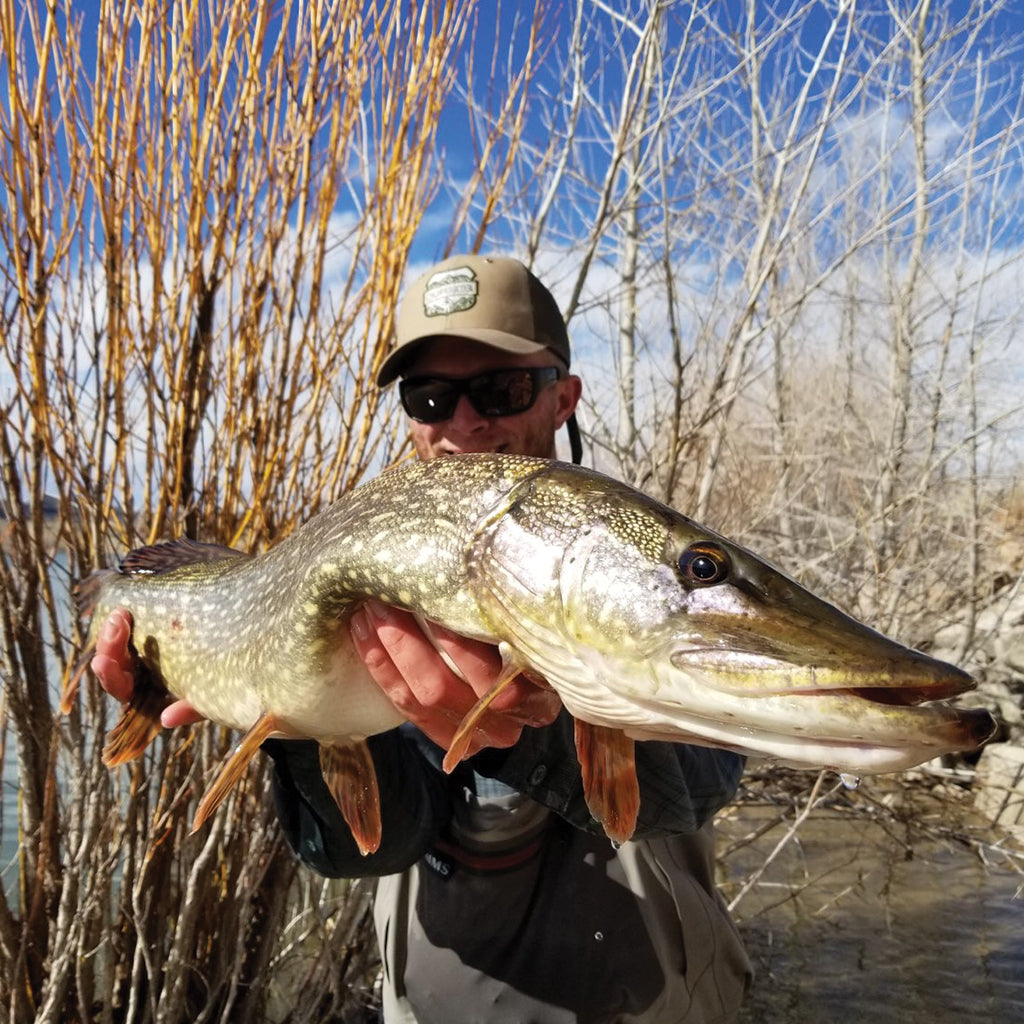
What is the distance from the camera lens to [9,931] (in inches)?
87.6

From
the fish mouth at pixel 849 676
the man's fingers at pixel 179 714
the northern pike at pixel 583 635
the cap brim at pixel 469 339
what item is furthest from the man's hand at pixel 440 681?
the cap brim at pixel 469 339

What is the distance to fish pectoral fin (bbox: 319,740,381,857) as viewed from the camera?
1.49 m

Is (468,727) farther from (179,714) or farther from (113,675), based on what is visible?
(113,675)

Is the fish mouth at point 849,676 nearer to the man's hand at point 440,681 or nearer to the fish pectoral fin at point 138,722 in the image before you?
the man's hand at point 440,681

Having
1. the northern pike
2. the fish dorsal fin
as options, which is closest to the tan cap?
the fish dorsal fin

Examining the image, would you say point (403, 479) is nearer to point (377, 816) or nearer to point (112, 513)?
point (377, 816)

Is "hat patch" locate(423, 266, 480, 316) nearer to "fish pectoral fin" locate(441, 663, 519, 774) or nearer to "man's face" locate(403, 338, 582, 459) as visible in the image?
"man's face" locate(403, 338, 582, 459)

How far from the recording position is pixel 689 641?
0.99 metres

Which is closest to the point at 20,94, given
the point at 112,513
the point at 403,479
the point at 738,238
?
the point at 112,513

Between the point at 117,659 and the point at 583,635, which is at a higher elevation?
the point at 583,635

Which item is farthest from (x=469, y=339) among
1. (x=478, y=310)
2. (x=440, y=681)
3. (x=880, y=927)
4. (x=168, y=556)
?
(x=880, y=927)

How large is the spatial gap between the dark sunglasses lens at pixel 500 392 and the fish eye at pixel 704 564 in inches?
43.0

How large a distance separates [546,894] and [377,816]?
1.74 ft

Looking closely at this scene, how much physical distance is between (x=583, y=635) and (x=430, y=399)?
117 cm
